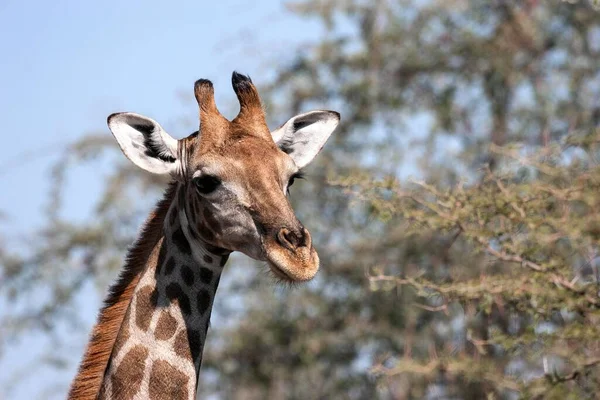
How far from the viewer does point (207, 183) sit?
740 cm

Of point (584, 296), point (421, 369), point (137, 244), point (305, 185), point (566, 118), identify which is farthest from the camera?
point (305, 185)

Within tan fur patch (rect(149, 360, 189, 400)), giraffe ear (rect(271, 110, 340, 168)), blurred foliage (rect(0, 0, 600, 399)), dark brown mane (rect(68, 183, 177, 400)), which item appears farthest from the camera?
blurred foliage (rect(0, 0, 600, 399))

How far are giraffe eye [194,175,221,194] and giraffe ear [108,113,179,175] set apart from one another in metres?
0.39

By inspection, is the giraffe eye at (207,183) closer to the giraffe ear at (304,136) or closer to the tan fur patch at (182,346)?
the tan fur patch at (182,346)

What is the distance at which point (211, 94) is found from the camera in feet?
26.3

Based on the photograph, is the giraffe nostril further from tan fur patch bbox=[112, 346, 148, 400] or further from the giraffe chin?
tan fur patch bbox=[112, 346, 148, 400]

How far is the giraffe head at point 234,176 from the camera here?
6.93 meters

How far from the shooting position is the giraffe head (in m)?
6.93

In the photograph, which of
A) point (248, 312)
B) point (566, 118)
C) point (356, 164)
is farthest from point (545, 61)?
point (248, 312)

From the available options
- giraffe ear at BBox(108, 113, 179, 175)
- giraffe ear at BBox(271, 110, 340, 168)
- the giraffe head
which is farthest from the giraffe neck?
giraffe ear at BBox(271, 110, 340, 168)

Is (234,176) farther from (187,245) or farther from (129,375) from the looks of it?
(129,375)

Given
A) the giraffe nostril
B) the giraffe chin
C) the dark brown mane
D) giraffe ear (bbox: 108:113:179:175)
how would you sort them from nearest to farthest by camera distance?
1. the giraffe chin
2. the giraffe nostril
3. the dark brown mane
4. giraffe ear (bbox: 108:113:179:175)

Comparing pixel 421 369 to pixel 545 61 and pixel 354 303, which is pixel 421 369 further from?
pixel 545 61

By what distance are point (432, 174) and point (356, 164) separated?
1.32 meters
